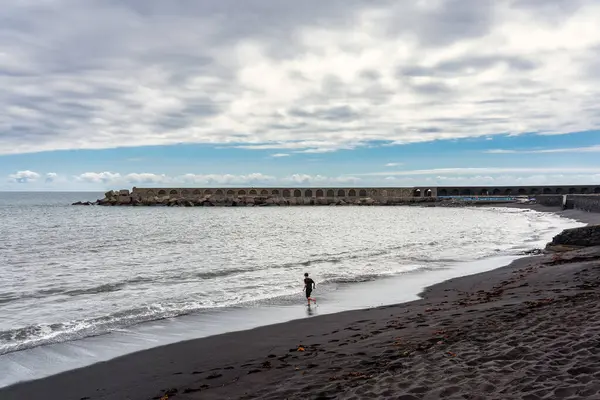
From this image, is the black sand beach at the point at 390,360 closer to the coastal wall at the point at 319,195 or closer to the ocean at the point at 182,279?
the ocean at the point at 182,279

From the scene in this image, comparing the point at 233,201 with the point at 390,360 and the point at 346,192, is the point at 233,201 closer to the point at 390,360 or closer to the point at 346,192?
the point at 346,192

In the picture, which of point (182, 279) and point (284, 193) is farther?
point (284, 193)

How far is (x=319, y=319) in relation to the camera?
13094 millimetres

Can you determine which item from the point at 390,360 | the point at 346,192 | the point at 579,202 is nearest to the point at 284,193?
the point at 346,192

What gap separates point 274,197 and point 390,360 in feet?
419

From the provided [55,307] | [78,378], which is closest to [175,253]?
[55,307]

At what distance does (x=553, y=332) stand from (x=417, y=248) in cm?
2468

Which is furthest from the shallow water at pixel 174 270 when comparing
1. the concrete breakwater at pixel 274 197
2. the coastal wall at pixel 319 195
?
the coastal wall at pixel 319 195

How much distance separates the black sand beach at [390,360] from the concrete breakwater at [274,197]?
115 m

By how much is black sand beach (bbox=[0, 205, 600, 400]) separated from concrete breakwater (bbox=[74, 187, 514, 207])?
115 metres

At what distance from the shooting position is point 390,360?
816cm

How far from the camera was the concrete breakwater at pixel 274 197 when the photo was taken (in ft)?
419

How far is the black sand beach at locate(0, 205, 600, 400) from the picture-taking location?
254 inches

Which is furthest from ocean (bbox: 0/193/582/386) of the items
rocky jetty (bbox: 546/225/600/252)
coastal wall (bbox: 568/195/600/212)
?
coastal wall (bbox: 568/195/600/212)
